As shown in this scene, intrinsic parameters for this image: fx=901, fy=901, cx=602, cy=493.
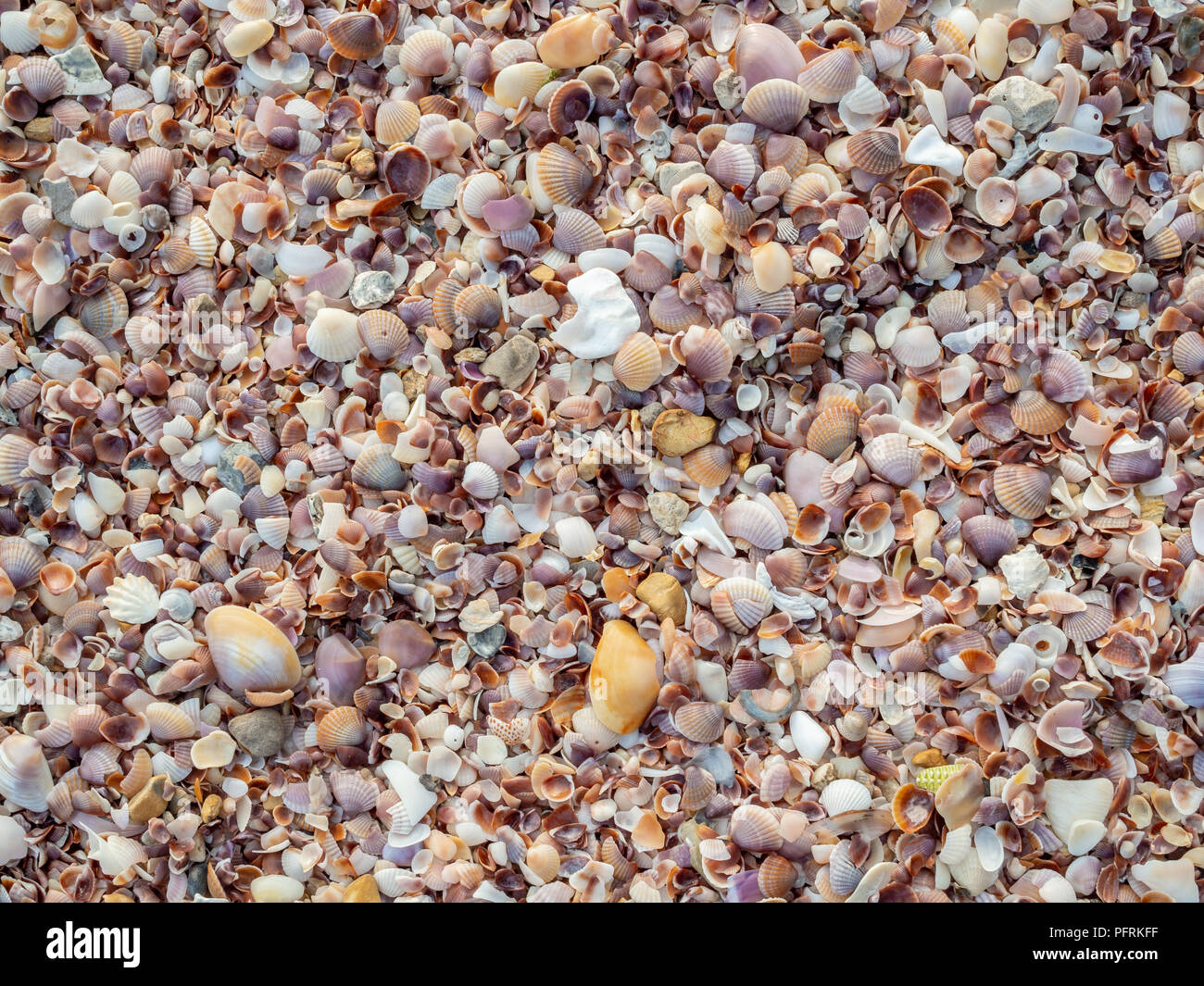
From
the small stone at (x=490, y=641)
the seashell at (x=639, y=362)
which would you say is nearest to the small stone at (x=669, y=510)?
the seashell at (x=639, y=362)

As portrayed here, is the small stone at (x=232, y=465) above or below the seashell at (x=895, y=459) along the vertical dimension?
below

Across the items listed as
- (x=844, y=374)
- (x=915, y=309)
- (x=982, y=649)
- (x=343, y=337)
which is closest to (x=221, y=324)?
(x=343, y=337)

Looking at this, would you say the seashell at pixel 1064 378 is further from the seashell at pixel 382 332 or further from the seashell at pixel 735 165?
the seashell at pixel 382 332

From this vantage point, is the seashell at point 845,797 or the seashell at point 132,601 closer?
the seashell at point 845,797

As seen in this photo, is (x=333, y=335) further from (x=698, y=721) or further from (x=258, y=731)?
(x=698, y=721)

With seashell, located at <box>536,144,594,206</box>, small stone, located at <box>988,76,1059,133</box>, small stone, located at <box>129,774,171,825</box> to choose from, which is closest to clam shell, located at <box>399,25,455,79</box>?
seashell, located at <box>536,144,594,206</box>
